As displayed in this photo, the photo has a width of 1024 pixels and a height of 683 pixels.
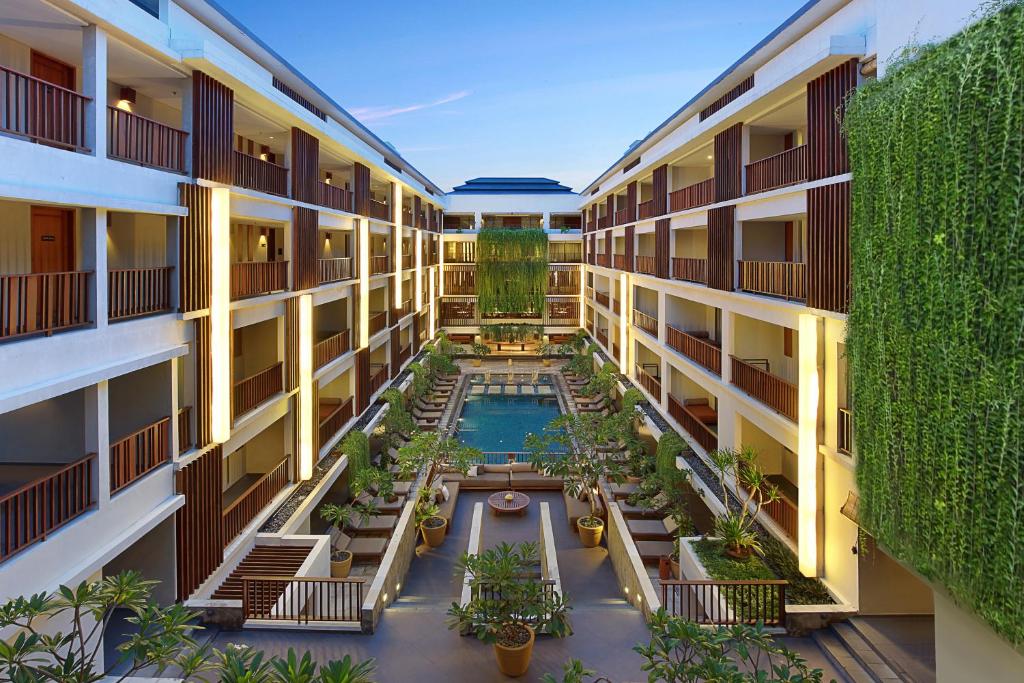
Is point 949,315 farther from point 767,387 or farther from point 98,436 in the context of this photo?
point 98,436

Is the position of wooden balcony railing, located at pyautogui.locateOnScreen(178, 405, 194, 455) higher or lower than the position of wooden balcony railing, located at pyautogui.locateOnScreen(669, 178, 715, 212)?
lower

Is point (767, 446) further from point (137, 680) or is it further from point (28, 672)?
point (28, 672)

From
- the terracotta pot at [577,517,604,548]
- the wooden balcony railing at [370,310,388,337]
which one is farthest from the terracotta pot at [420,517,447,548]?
the wooden balcony railing at [370,310,388,337]

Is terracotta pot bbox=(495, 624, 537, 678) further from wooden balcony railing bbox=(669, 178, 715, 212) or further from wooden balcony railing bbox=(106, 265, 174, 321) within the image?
wooden balcony railing bbox=(669, 178, 715, 212)

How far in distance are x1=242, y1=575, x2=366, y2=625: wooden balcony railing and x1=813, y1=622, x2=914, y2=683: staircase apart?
7.48 metres

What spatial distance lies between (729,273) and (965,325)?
→ 9.74m

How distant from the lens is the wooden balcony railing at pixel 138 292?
31.5 feet

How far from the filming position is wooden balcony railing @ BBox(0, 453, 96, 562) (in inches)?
294

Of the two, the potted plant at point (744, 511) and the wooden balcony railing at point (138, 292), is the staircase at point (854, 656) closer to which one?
the potted plant at point (744, 511)

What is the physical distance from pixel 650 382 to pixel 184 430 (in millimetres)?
16205

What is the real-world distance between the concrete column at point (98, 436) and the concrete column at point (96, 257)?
0.91 metres

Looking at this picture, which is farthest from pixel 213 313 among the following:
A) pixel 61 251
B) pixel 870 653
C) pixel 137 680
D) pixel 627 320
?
pixel 627 320

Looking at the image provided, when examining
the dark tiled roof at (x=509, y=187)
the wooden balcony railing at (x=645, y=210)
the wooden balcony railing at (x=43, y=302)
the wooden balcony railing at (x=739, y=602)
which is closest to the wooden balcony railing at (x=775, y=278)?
the wooden balcony railing at (x=739, y=602)

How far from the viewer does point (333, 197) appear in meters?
19.0
